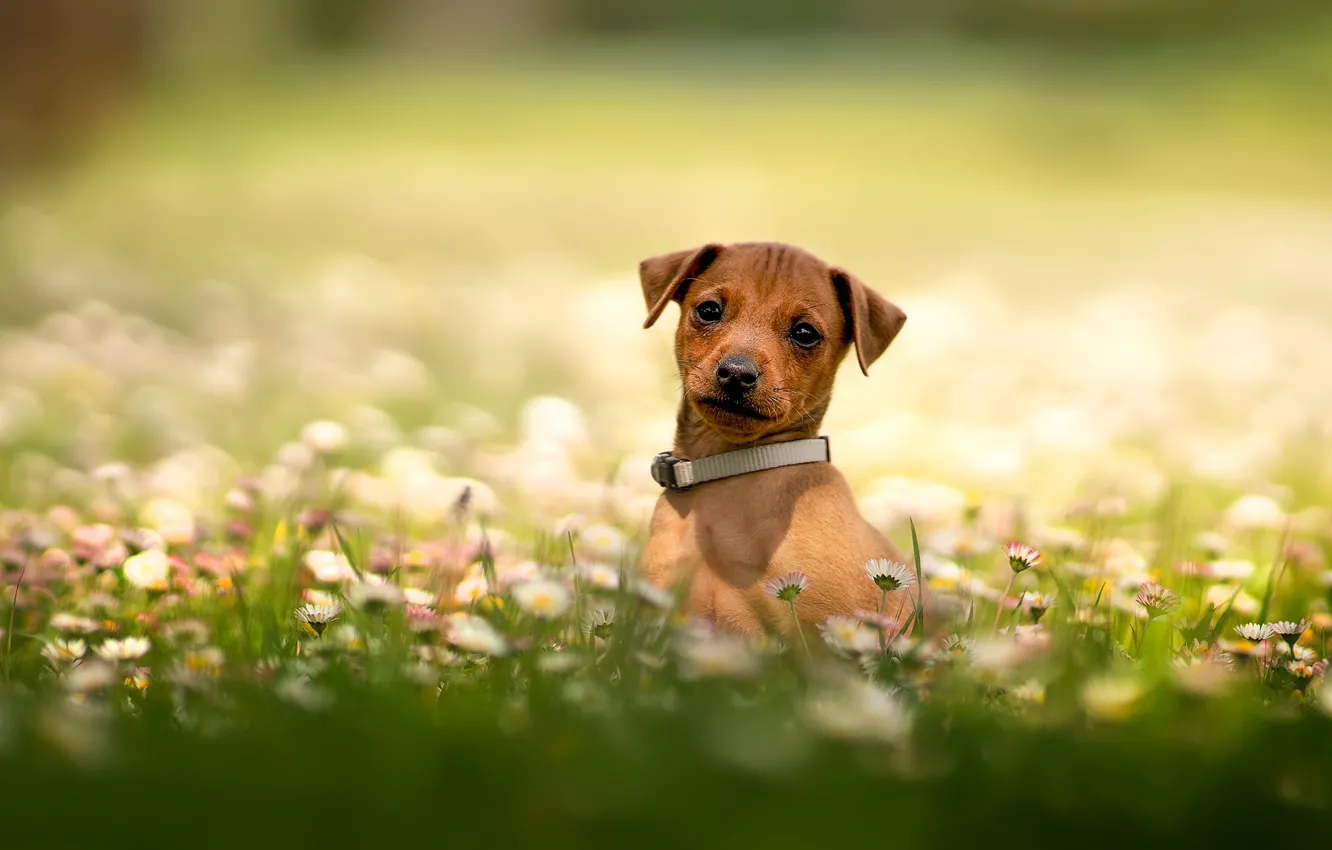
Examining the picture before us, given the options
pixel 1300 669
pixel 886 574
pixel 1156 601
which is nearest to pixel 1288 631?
pixel 1300 669

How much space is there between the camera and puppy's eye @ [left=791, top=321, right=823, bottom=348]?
173 inches

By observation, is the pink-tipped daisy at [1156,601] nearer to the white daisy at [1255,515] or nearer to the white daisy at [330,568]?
A: the white daisy at [1255,515]

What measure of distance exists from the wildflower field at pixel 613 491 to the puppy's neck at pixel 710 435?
37cm

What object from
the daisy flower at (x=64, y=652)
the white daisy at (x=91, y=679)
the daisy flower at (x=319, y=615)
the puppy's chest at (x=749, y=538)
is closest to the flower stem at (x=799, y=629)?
the puppy's chest at (x=749, y=538)

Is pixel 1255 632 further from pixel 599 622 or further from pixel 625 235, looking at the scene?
pixel 625 235

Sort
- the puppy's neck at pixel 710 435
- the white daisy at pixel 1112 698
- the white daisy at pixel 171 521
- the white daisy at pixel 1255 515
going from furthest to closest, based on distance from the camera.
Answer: the white daisy at pixel 1255 515
the white daisy at pixel 171 521
the puppy's neck at pixel 710 435
the white daisy at pixel 1112 698

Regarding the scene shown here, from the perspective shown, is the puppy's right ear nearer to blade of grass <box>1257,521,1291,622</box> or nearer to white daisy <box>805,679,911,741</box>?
white daisy <box>805,679,911,741</box>

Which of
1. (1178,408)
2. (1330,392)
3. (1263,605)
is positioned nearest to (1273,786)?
(1263,605)

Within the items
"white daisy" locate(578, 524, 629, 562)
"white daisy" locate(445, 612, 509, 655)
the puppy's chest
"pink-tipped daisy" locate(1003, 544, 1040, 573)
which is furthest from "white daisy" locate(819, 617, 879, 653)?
"white daisy" locate(578, 524, 629, 562)

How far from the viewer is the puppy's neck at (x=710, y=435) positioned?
14.5 feet

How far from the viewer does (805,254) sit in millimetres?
4582

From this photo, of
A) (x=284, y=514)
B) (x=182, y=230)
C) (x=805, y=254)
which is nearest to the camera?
(x=805, y=254)

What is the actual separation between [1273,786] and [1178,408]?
19.9ft

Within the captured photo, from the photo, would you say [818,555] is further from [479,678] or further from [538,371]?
[538,371]
